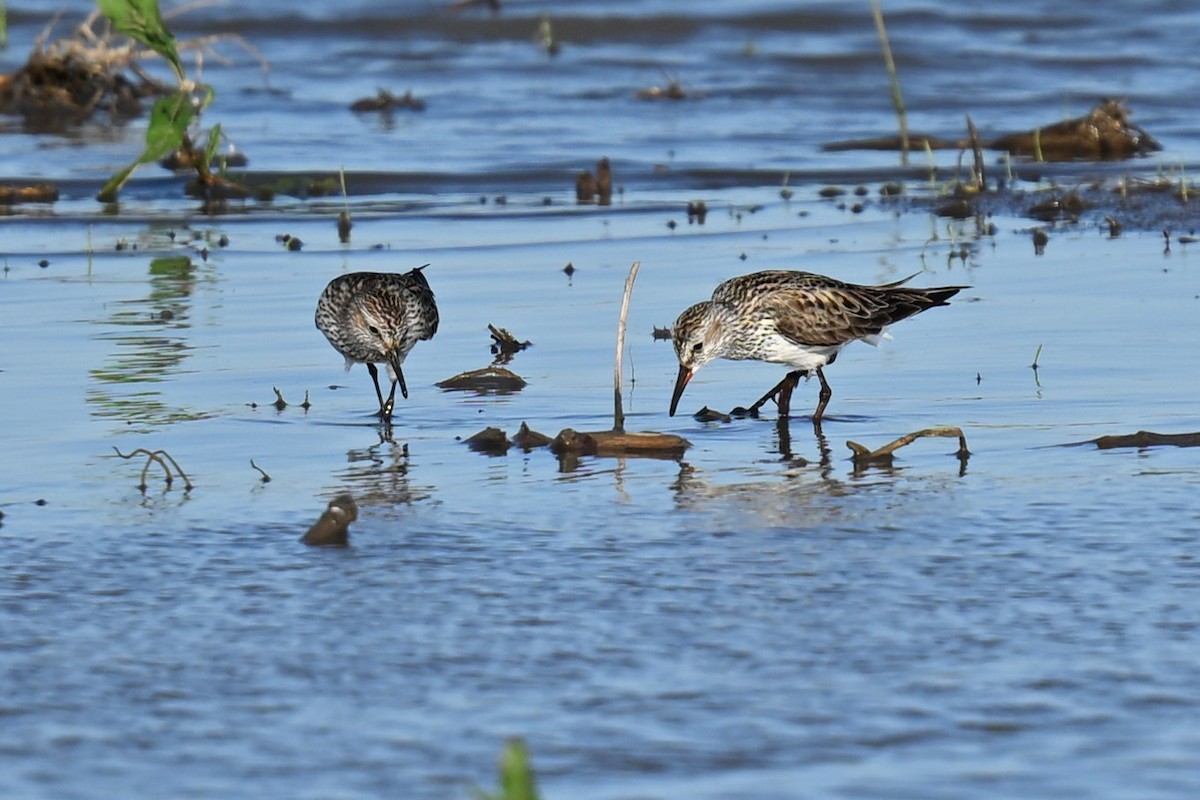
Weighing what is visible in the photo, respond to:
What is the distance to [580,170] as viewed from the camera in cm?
1644

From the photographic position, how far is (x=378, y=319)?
28.2 feet

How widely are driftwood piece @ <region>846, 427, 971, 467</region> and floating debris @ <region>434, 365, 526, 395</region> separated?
1917 millimetres

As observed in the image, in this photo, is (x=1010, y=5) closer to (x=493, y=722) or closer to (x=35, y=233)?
(x=35, y=233)

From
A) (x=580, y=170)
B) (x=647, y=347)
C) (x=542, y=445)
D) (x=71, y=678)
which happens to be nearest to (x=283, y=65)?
(x=580, y=170)

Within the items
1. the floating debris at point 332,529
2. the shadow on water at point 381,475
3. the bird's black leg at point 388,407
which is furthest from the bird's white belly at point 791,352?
the floating debris at point 332,529

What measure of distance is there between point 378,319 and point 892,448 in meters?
2.55

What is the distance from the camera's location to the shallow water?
4398 mm

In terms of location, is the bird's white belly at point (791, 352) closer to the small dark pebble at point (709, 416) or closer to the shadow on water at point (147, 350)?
the small dark pebble at point (709, 416)

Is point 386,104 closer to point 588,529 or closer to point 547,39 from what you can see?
point 547,39

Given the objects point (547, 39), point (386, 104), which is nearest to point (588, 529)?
point (386, 104)

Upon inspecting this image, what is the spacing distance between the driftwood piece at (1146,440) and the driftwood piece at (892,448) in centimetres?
49

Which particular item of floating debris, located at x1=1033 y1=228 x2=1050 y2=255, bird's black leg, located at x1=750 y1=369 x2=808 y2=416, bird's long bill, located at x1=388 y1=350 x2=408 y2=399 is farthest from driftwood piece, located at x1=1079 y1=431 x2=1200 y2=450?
floating debris, located at x1=1033 y1=228 x2=1050 y2=255

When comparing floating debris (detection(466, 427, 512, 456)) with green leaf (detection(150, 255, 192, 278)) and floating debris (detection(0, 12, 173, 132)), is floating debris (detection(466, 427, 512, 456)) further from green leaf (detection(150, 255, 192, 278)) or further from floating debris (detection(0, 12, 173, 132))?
floating debris (detection(0, 12, 173, 132))

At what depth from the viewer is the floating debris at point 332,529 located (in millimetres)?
5996
